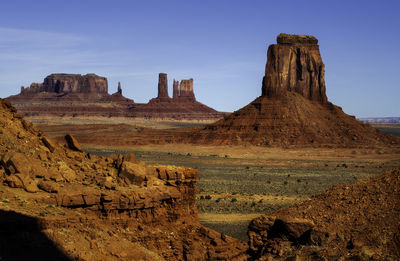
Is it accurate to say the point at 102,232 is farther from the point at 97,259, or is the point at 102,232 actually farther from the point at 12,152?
the point at 12,152

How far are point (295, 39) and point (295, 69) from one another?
19.6 ft

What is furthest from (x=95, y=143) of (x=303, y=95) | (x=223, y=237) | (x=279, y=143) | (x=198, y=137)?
(x=223, y=237)

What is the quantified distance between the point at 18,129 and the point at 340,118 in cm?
7987

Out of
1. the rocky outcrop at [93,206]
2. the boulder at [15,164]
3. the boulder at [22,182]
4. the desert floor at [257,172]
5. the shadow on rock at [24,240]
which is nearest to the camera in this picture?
the shadow on rock at [24,240]

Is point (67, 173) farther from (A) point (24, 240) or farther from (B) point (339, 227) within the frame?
(B) point (339, 227)

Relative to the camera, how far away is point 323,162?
64688mm

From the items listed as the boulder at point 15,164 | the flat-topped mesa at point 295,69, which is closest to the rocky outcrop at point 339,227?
the boulder at point 15,164

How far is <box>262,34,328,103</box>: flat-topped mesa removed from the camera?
293 ft

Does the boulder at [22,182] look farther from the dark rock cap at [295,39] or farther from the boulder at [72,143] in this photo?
the dark rock cap at [295,39]

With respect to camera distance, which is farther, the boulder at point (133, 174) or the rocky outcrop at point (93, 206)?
the boulder at point (133, 174)

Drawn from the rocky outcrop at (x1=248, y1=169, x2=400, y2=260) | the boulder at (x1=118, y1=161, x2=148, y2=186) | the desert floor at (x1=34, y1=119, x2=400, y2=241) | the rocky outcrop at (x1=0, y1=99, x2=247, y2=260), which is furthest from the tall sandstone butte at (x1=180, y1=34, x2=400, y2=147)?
the rocky outcrop at (x1=248, y1=169, x2=400, y2=260)

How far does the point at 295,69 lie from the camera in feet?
300

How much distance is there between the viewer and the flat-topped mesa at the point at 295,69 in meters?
89.2

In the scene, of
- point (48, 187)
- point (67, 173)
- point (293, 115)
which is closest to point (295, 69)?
point (293, 115)
